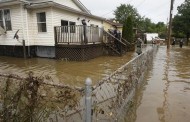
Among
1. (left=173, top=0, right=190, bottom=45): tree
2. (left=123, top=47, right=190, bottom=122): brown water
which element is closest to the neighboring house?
(left=123, top=47, right=190, bottom=122): brown water

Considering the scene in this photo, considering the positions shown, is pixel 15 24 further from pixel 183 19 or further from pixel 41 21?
pixel 183 19

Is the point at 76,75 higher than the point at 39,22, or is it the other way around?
the point at 39,22

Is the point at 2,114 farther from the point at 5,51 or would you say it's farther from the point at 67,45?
the point at 5,51

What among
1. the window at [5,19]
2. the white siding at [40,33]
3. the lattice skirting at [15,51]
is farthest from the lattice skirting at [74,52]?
the window at [5,19]

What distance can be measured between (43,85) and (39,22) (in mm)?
12311

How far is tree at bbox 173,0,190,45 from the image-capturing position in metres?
45.9

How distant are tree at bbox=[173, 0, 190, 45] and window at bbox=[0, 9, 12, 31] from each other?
3985 centimetres

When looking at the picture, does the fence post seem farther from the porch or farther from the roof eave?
the roof eave

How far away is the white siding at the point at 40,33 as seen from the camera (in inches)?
559

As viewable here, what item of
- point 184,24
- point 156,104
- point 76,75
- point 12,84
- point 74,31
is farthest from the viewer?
point 184,24

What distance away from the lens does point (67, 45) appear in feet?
45.0

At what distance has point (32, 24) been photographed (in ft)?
49.1

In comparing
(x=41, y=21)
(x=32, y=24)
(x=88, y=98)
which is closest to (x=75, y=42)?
(x=41, y=21)

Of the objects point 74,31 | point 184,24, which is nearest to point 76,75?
point 74,31
